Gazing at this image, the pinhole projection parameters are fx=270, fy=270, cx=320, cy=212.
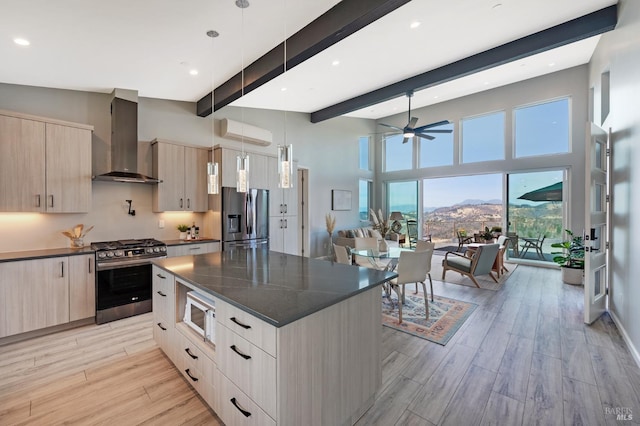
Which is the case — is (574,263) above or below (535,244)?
below

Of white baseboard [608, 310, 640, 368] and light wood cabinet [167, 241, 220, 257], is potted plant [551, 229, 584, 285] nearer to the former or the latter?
white baseboard [608, 310, 640, 368]

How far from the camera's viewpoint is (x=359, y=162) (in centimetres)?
857

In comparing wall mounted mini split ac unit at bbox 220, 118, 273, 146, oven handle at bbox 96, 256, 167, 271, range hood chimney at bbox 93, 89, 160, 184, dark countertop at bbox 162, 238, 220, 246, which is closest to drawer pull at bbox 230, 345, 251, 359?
oven handle at bbox 96, 256, 167, 271

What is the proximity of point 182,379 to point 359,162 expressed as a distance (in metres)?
7.42

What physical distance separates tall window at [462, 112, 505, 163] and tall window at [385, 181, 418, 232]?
1.71m

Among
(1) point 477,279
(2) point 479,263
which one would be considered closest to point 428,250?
(2) point 479,263

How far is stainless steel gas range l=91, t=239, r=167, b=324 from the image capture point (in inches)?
128

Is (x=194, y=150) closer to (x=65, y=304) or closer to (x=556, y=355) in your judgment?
(x=65, y=304)

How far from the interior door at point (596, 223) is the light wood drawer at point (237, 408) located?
3.71 m

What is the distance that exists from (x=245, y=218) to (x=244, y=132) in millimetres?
1650

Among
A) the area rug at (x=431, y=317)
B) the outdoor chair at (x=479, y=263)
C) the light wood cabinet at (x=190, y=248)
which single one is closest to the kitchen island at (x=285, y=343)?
the area rug at (x=431, y=317)

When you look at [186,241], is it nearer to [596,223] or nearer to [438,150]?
[596,223]

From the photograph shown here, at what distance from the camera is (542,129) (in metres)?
6.29

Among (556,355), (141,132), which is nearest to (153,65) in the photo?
(141,132)
